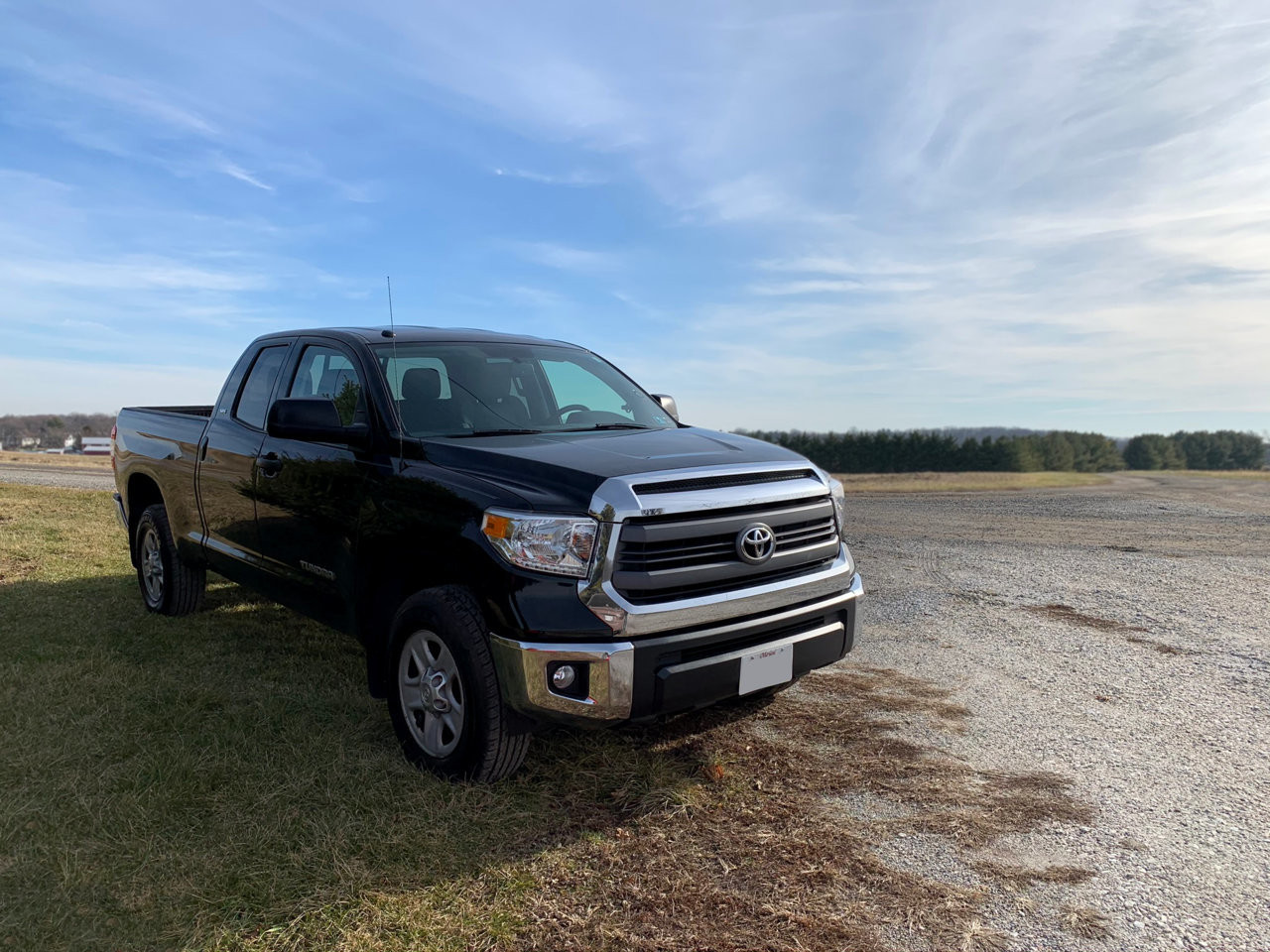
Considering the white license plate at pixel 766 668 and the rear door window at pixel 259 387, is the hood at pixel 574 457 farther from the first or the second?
the rear door window at pixel 259 387

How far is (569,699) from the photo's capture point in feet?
10.4

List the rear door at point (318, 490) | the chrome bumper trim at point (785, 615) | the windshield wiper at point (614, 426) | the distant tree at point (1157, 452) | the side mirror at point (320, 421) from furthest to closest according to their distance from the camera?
the distant tree at point (1157, 452)
the windshield wiper at point (614, 426)
the rear door at point (318, 490)
the side mirror at point (320, 421)
the chrome bumper trim at point (785, 615)

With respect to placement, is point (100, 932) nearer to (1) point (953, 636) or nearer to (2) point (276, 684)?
(2) point (276, 684)

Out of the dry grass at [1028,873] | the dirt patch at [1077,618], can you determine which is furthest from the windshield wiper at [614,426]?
the dirt patch at [1077,618]

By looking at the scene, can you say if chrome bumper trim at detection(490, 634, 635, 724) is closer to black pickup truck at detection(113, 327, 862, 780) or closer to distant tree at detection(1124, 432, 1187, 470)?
black pickup truck at detection(113, 327, 862, 780)

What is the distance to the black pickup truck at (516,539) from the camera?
3.20m

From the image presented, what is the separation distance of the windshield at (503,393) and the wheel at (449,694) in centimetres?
97

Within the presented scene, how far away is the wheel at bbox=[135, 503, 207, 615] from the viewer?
630 centimetres

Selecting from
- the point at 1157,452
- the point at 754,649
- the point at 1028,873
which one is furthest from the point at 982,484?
the point at 1157,452

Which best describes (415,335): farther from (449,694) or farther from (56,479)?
(56,479)

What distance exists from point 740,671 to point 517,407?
1.87 metres

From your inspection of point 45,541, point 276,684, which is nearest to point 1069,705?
point 276,684

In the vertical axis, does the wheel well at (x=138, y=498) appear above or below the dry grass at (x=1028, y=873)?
above

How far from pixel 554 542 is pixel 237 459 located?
2.91 m
